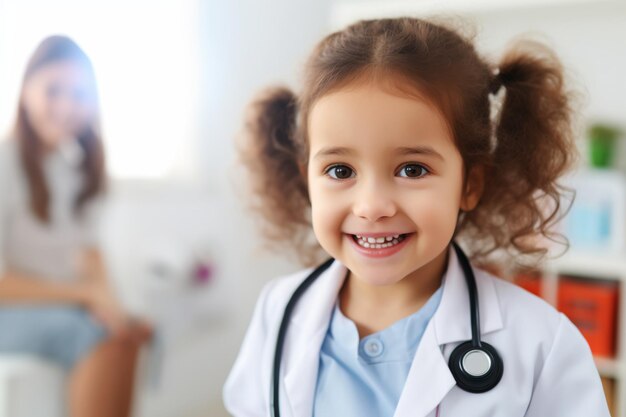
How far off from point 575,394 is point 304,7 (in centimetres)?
181

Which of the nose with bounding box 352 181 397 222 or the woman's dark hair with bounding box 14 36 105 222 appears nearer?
the nose with bounding box 352 181 397 222

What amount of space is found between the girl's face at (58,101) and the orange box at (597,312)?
1372 mm

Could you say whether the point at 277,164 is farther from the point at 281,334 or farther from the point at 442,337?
the point at 442,337

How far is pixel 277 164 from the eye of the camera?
A: 2.97 feet

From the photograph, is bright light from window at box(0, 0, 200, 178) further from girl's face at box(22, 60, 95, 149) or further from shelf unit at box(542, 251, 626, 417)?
shelf unit at box(542, 251, 626, 417)

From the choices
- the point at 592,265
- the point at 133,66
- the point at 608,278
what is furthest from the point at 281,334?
the point at 133,66

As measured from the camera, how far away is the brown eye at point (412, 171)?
2.18ft

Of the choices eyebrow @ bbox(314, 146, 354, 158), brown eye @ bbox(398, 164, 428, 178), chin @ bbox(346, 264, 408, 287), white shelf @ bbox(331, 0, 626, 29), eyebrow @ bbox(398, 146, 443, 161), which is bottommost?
chin @ bbox(346, 264, 408, 287)

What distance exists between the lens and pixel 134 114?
77.5 inches

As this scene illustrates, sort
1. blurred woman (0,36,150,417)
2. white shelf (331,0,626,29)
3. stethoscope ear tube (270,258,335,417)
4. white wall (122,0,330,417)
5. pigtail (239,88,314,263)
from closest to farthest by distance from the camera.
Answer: stethoscope ear tube (270,258,335,417), pigtail (239,88,314,263), blurred woman (0,36,150,417), white shelf (331,0,626,29), white wall (122,0,330,417)

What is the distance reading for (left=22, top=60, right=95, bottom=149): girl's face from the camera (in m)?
1.41

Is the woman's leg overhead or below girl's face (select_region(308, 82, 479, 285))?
below

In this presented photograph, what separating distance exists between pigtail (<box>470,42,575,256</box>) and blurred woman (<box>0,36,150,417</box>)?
3.42ft

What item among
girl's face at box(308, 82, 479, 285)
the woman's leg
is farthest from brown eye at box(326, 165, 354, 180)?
the woman's leg
